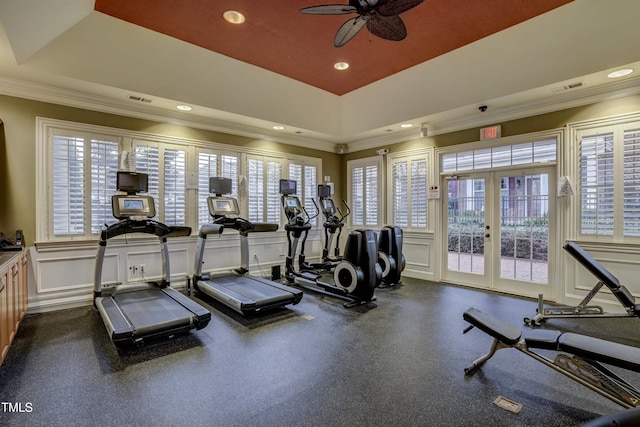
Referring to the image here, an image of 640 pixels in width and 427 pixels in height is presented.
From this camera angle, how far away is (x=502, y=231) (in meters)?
5.22

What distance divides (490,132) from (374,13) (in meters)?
3.39

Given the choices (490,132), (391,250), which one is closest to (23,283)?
(391,250)

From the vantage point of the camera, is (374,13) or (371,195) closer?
(374,13)

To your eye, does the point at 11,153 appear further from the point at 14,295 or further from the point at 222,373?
the point at 222,373

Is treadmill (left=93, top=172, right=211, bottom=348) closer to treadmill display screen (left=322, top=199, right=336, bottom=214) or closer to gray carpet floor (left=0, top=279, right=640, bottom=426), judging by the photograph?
gray carpet floor (left=0, top=279, right=640, bottom=426)

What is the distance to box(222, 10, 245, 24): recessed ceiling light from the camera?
145 inches

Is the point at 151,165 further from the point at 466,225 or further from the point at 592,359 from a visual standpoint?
the point at 592,359

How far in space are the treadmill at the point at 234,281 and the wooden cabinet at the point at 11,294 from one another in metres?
2.03

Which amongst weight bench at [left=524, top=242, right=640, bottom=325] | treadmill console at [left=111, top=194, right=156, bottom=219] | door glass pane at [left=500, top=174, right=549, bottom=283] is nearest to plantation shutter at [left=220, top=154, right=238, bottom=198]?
treadmill console at [left=111, top=194, right=156, bottom=219]

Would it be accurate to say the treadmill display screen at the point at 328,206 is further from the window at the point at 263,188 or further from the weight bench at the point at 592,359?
the weight bench at the point at 592,359

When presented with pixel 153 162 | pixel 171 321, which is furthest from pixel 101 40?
pixel 171 321

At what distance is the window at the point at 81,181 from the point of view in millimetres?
4234

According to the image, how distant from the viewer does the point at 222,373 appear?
2.70m

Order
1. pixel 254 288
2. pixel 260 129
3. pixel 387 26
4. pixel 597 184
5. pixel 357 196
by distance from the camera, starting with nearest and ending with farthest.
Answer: pixel 387 26 < pixel 597 184 < pixel 254 288 < pixel 260 129 < pixel 357 196
